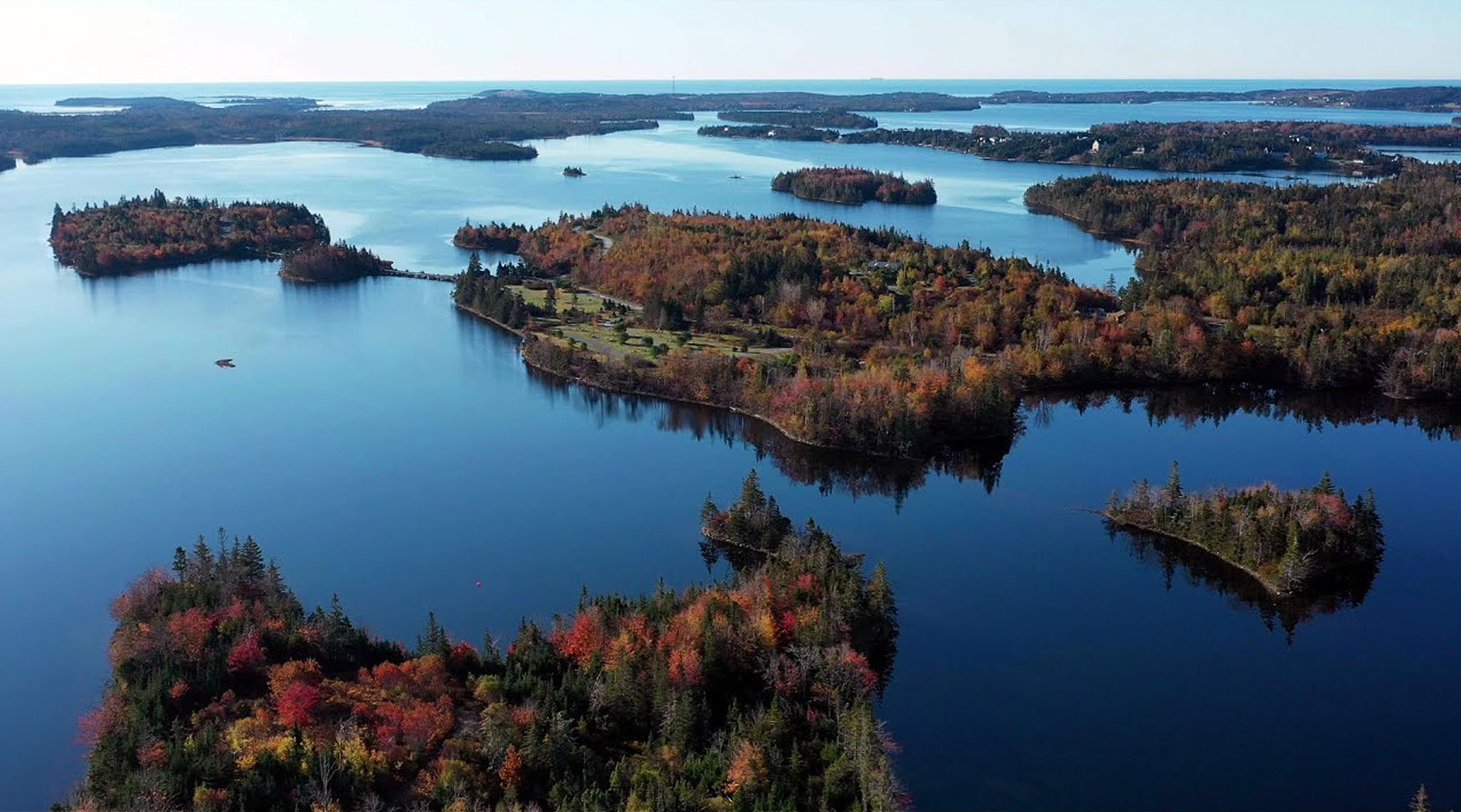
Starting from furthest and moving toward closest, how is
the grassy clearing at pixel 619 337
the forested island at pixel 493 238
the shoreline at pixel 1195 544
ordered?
the forested island at pixel 493 238 → the grassy clearing at pixel 619 337 → the shoreline at pixel 1195 544

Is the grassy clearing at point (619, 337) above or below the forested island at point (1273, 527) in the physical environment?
above

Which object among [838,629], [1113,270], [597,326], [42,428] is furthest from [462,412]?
[1113,270]

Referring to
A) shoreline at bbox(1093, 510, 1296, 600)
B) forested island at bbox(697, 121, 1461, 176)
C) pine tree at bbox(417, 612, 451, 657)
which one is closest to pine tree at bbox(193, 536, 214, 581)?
pine tree at bbox(417, 612, 451, 657)

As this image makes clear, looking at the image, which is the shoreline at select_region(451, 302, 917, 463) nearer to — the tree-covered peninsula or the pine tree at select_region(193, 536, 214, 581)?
the tree-covered peninsula

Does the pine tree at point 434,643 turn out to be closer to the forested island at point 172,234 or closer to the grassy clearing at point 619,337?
the grassy clearing at point 619,337

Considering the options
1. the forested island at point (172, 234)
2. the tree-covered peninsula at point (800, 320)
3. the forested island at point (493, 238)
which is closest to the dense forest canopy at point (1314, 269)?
the tree-covered peninsula at point (800, 320)

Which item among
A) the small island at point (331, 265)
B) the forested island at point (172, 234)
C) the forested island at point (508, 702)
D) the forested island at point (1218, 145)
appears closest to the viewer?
the forested island at point (508, 702)

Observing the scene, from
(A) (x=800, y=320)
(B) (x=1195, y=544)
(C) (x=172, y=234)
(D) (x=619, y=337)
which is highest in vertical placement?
(C) (x=172, y=234)

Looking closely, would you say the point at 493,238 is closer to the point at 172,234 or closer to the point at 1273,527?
the point at 172,234

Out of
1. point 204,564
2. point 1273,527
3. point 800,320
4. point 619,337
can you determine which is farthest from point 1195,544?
point 619,337
